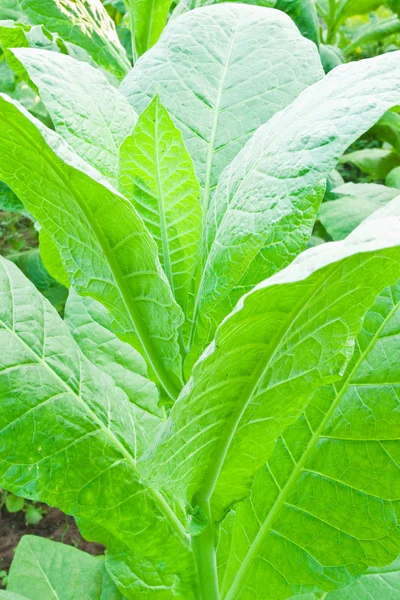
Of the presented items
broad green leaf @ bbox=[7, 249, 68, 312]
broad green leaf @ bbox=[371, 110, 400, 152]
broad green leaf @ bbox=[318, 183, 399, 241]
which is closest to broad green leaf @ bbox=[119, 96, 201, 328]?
broad green leaf @ bbox=[318, 183, 399, 241]

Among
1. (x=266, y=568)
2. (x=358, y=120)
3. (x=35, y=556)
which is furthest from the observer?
(x=35, y=556)

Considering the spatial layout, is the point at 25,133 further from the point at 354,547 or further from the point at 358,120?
the point at 354,547

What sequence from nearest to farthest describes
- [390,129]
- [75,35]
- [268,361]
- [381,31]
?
[268,361] < [75,35] < [390,129] < [381,31]

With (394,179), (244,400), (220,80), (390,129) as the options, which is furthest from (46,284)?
(244,400)

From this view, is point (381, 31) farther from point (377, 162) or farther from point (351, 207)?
point (351, 207)

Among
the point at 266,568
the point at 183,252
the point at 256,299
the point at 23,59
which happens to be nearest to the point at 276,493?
the point at 266,568
